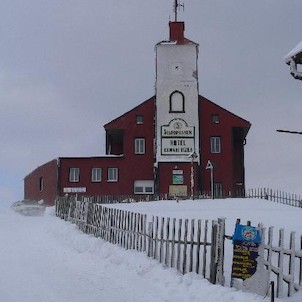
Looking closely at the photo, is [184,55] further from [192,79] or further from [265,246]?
[265,246]

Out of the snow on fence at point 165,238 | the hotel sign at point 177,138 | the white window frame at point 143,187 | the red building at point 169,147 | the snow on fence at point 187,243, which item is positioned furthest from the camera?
the white window frame at point 143,187

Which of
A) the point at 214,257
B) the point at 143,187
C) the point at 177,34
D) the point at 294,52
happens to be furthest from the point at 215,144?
the point at 214,257

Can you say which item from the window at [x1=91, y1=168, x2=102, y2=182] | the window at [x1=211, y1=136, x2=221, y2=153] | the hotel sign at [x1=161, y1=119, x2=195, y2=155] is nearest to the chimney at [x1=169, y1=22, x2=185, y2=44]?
the hotel sign at [x1=161, y1=119, x2=195, y2=155]

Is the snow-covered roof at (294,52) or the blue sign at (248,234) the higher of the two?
the snow-covered roof at (294,52)

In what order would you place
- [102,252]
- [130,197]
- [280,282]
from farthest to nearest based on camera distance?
1. [130,197]
2. [102,252]
3. [280,282]

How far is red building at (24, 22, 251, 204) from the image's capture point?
1854 inches

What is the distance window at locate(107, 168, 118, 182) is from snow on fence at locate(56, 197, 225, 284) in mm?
24908

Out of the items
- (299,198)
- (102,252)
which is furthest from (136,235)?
(299,198)

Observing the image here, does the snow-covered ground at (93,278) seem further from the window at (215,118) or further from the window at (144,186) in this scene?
the window at (215,118)

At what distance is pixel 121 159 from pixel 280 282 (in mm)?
39336

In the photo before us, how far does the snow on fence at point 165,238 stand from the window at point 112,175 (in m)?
24.9

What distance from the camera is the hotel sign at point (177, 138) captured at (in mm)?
47219

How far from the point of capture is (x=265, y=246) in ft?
31.4

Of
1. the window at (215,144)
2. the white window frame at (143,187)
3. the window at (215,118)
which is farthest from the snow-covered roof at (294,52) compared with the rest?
the window at (215,118)
